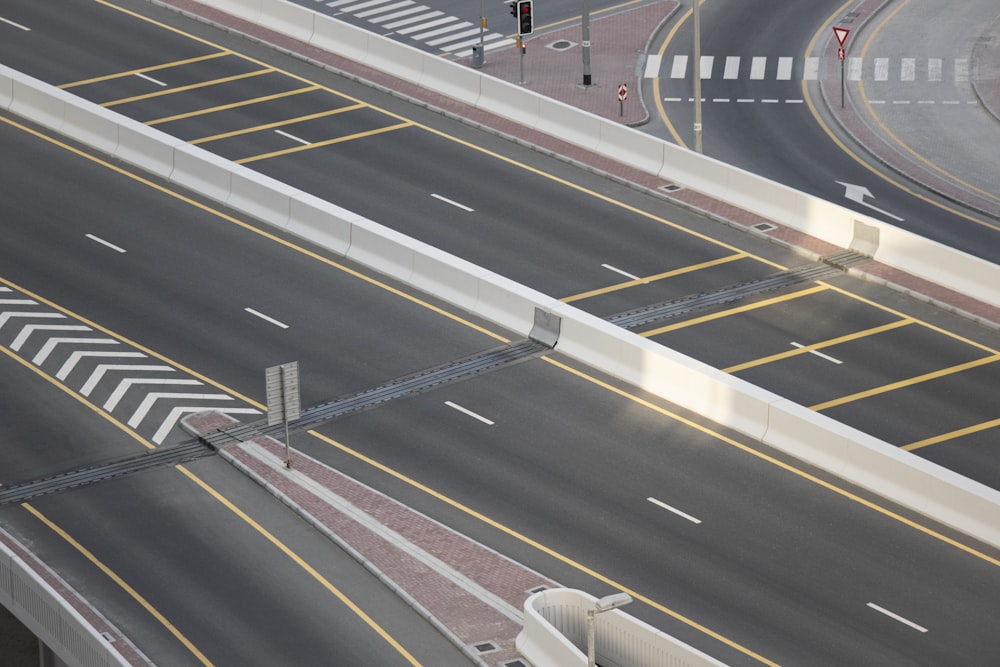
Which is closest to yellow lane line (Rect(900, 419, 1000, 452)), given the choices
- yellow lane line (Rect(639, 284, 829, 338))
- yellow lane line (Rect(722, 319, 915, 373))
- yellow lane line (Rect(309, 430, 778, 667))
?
yellow lane line (Rect(722, 319, 915, 373))

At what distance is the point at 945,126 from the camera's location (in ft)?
204

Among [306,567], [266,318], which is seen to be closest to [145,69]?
[266,318]

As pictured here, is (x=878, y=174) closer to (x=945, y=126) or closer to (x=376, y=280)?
(x=945, y=126)

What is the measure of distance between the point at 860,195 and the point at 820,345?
1350cm

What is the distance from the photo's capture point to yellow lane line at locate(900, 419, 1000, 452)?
40688 mm

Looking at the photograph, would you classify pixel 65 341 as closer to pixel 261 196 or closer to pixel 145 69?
pixel 261 196

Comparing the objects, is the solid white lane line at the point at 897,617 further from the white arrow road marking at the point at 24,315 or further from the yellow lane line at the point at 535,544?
the white arrow road marking at the point at 24,315

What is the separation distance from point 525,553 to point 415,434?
5.20 metres

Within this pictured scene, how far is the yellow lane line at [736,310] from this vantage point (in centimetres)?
4538

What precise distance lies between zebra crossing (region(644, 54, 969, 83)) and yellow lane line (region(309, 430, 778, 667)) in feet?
93.8

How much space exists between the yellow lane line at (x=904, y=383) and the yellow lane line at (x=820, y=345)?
2.14 m

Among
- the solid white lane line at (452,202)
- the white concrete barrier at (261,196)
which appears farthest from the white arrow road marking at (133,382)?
the solid white lane line at (452,202)

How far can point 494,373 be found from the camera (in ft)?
144

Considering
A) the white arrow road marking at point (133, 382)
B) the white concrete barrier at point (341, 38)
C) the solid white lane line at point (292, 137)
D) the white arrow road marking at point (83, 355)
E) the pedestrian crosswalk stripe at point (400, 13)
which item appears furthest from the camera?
the pedestrian crosswalk stripe at point (400, 13)
